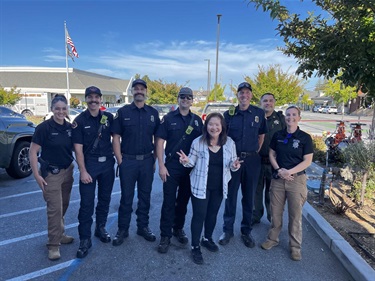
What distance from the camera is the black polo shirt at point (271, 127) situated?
146 inches

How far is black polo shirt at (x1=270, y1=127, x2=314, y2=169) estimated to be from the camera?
307 cm

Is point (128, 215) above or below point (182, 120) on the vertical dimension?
below

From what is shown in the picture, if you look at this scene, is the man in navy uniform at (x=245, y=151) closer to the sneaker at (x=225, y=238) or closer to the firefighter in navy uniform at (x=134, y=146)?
the sneaker at (x=225, y=238)

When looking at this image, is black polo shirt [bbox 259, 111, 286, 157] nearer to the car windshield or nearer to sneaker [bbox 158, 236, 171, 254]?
sneaker [bbox 158, 236, 171, 254]

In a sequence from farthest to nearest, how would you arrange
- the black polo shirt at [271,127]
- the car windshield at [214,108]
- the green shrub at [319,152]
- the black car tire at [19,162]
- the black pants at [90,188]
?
the car windshield at [214,108]
the green shrub at [319,152]
the black car tire at [19,162]
the black polo shirt at [271,127]
the black pants at [90,188]

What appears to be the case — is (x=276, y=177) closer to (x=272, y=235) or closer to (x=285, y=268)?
(x=272, y=235)

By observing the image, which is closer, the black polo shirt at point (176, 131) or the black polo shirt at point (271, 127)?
the black polo shirt at point (176, 131)

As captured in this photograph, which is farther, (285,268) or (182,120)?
(182,120)

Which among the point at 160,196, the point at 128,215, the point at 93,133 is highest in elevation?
the point at 93,133

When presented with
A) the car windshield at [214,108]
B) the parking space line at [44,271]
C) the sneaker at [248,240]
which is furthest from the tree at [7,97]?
the sneaker at [248,240]

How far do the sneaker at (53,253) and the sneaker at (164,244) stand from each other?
1.15 metres

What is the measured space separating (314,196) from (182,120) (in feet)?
10.7

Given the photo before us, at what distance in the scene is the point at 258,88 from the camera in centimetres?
1697

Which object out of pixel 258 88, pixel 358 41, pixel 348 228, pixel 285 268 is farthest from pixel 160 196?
pixel 258 88
